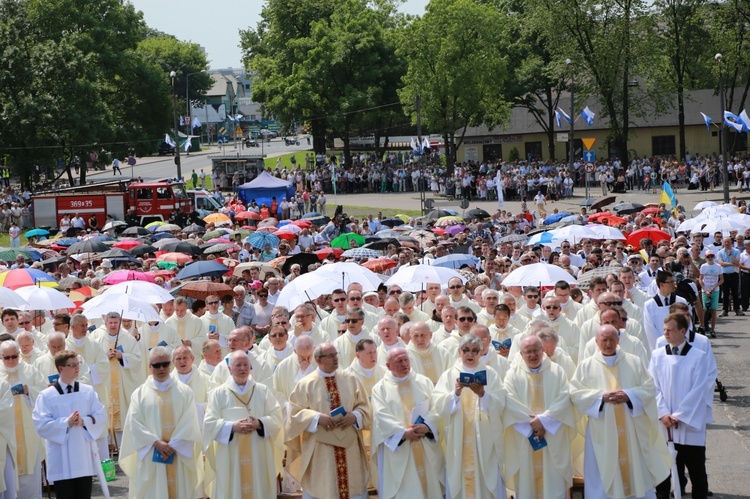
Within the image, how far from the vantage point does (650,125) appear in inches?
2290

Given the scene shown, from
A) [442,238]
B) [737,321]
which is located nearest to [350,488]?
[737,321]

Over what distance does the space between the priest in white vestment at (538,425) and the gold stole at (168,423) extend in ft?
9.65

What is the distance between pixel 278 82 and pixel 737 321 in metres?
46.3

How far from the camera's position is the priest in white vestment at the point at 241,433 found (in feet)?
32.6

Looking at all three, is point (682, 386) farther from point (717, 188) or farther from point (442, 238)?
point (717, 188)

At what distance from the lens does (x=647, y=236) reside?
23.2m

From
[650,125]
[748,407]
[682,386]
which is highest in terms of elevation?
[650,125]

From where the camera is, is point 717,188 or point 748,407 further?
point 717,188

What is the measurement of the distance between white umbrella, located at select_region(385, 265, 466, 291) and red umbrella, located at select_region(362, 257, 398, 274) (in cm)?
341

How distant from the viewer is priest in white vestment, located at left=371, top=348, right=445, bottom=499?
32.6 feet

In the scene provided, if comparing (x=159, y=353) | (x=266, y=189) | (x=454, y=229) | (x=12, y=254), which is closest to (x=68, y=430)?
(x=159, y=353)

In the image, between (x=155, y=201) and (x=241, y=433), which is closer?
(x=241, y=433)

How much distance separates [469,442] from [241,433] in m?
2.00

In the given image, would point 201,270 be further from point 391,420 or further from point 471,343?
point 471,343
